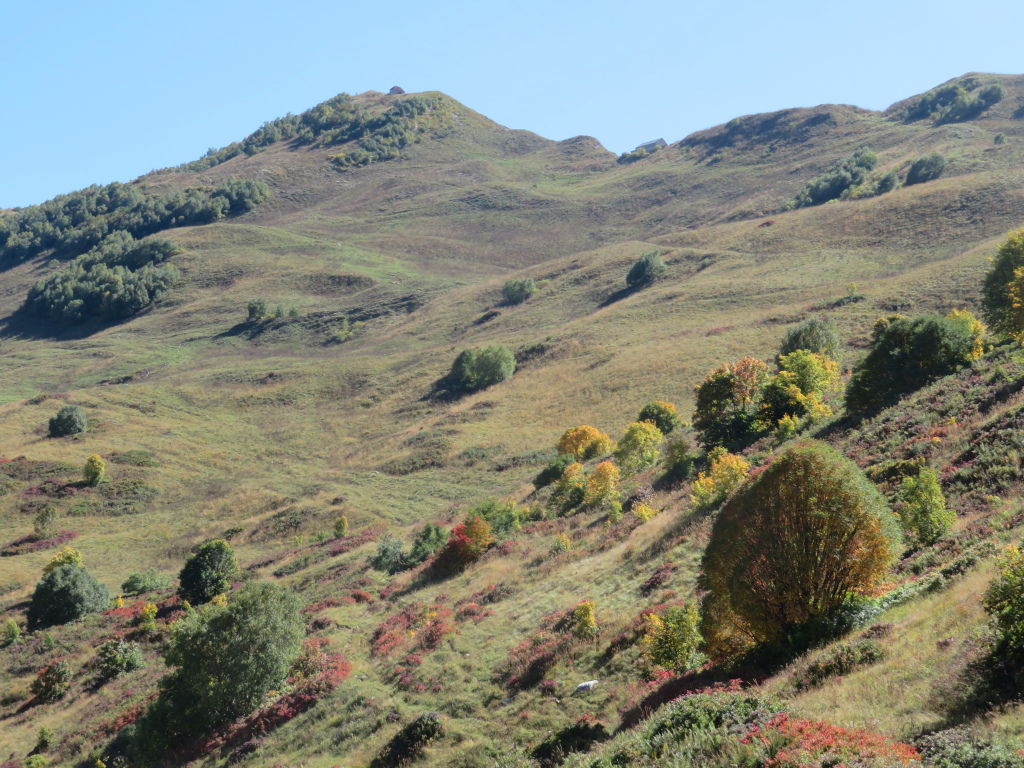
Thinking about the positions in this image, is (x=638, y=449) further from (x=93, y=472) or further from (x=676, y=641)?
(x=93, y=472)

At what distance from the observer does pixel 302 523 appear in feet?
191

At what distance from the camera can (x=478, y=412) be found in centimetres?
8331

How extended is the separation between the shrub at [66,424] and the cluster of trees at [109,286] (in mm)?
73042

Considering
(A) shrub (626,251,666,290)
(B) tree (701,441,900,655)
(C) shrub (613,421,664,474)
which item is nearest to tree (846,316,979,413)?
(C) shrub (613,421,664,474)

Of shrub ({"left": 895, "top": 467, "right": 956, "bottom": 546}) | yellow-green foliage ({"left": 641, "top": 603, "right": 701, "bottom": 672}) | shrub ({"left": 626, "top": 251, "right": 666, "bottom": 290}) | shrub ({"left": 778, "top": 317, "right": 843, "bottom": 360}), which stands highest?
shrub ({"left": 626, "top": 251, "right": 666, "bottom": 290})

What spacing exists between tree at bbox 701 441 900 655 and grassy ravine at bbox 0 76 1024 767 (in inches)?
54.5

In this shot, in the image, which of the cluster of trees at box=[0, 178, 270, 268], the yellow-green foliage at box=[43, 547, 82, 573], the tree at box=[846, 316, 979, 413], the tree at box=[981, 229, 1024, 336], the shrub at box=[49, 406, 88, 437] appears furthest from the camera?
the cluster of trees at box=[0, 178, 270, 268]

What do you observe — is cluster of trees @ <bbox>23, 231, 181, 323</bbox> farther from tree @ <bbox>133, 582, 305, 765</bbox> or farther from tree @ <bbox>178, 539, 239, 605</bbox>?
tree @ <bbox>133, 582, 305, 765</bbox>

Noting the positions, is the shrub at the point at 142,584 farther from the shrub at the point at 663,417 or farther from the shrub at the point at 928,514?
the shrub at the point at 928,514

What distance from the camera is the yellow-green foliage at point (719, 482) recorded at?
28.1 meters

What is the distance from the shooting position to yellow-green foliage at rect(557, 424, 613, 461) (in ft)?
177

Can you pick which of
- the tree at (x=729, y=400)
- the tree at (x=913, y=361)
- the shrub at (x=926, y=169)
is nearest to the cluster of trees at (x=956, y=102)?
the shrub at (x=926, y=169)

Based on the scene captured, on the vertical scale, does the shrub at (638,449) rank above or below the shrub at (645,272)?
below

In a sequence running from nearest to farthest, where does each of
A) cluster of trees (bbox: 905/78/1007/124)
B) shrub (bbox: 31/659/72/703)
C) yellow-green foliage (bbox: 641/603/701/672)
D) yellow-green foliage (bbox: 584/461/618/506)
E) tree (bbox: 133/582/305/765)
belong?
yellow-green foliage (bbox: 641/603/701/672) < tree (bbox: 133/582/305/765) < shrub (bbox: 31/659/72/703) < yellow-green foliage (bbox: 584/461/618/506) < cluster of trees (bbox: 905/78/1007/124)
